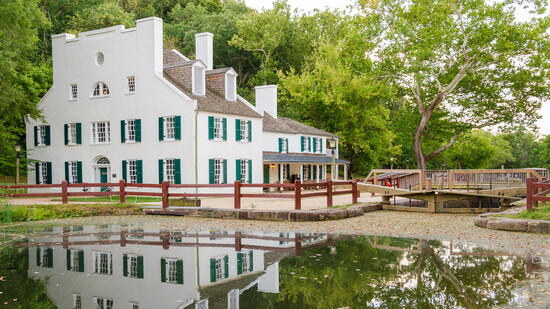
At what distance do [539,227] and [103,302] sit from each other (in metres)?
10.9

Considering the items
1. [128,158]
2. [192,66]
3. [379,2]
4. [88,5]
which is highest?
[88,5]

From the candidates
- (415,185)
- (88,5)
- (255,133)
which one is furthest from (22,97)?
(88,5)

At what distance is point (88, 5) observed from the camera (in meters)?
48.3

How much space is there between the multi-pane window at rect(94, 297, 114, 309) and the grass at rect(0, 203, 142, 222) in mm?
12168

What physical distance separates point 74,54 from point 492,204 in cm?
2471

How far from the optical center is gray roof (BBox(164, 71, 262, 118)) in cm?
2766

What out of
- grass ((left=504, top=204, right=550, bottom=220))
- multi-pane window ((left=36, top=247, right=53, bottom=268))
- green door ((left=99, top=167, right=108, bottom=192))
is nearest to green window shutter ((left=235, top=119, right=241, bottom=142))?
green door ((left=99, top=167, right=108, bottom=192))

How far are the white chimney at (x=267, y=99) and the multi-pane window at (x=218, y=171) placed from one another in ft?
34.4

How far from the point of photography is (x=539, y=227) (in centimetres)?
1291

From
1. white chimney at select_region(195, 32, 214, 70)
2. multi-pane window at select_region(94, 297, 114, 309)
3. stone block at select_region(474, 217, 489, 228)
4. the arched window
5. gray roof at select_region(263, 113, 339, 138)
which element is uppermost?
white chimney at select_region(195, 32, 214, 70)

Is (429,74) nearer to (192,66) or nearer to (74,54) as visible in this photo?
(192,66)

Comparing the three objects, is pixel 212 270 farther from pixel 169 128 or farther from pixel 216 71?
pixel 216 71

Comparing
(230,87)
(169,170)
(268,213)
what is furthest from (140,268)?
(230,87)

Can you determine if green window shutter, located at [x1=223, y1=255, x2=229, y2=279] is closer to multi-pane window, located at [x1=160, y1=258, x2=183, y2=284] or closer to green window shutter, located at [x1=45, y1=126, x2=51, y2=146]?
multi-pane window, located at [x1=160, y1=258, x2=183, y2=284]
